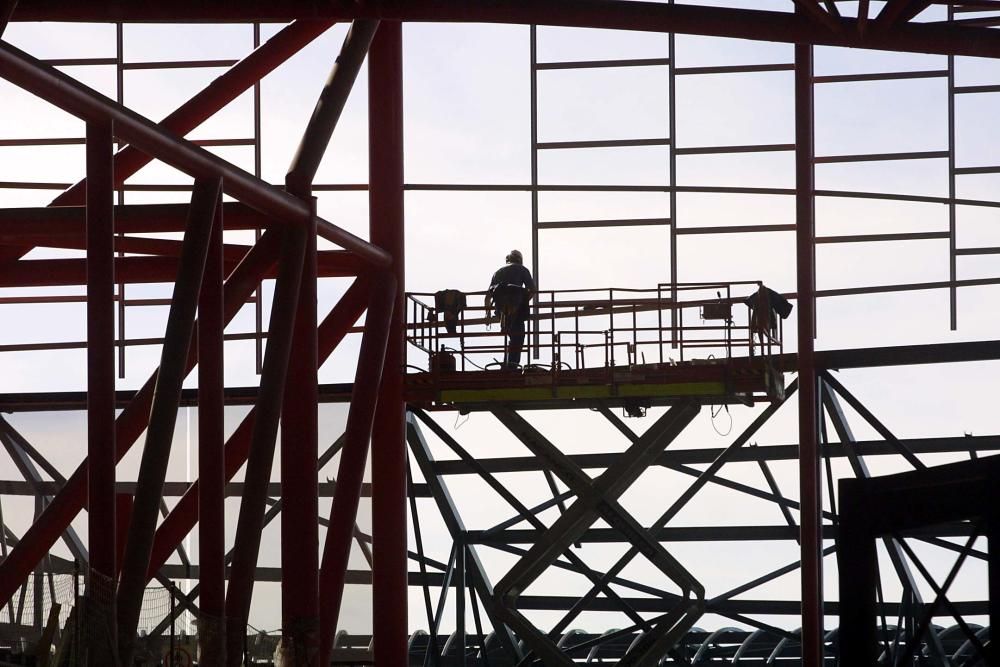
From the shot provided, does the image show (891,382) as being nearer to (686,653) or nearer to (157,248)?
(686,653)

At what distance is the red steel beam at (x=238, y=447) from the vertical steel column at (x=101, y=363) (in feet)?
15.8

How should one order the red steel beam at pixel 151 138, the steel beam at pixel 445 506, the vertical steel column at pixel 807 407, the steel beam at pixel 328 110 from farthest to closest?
the steel beam at pixel 445 506 < the vertical steel column at pixel 807 407 < the steel beam at pixel 328 110 < the red steel beam at pixel 151 138

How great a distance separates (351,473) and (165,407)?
278 inches

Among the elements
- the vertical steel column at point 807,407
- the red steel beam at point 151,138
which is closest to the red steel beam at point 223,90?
the red steel beam at point 151,138

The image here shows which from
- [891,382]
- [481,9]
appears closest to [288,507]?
[481,9]

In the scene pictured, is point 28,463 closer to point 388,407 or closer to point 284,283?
point 388,407

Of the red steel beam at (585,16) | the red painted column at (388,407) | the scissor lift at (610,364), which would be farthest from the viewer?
the red painted column at (388,407)

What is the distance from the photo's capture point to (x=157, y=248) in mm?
27578

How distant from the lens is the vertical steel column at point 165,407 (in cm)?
2014

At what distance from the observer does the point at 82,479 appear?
86.3ft

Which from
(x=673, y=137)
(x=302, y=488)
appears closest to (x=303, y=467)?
(x=302, y=488)

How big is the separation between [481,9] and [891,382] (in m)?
15.6

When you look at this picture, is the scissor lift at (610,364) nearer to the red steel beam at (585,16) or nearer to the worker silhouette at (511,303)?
the worker silhouette at (511,303)

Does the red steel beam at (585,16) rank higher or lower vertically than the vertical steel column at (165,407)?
higher
